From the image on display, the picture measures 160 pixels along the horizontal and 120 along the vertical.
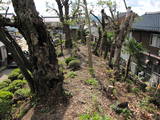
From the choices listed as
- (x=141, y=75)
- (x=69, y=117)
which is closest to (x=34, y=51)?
(x=69, y=117)

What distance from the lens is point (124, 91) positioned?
9.34 metres

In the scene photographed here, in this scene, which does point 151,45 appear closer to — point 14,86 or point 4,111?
point 14,86

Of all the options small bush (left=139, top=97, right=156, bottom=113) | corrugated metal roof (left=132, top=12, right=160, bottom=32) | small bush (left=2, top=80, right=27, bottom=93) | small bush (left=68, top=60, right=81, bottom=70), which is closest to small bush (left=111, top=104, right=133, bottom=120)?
small bush (left=139, top=97, right=156, bottom=113)

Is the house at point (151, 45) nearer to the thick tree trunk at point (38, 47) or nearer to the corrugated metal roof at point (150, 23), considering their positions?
the corrugated metal roof at point (150, 23)

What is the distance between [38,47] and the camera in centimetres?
595

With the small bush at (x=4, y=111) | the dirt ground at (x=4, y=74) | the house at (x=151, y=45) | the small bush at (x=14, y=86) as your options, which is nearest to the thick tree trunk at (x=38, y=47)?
the small bush at (x=4, y=111)

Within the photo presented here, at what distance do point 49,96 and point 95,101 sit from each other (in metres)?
1.86

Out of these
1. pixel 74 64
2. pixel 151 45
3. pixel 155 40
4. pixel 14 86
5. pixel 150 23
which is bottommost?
pixel 14 86

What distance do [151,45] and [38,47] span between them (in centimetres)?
1437

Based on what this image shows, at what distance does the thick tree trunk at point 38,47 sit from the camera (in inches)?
221

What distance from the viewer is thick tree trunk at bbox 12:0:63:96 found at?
18.4 ft

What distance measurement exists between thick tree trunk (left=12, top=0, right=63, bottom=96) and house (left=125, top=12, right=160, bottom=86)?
11.5 meters

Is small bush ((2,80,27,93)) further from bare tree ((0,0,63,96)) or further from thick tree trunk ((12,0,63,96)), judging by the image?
thick tree trunk ((12,0,63,96))

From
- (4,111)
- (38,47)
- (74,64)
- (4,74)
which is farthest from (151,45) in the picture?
(4,74)
